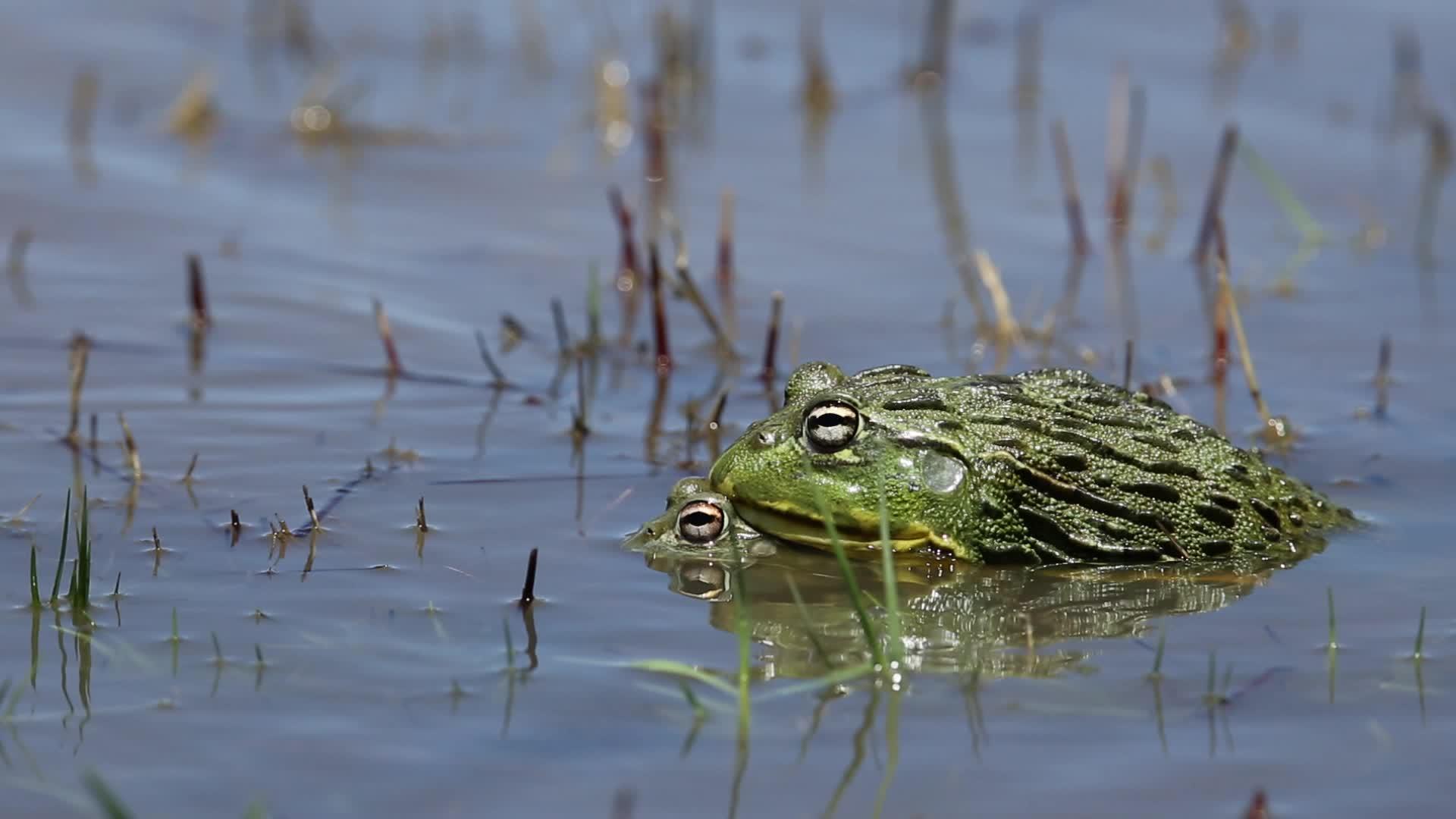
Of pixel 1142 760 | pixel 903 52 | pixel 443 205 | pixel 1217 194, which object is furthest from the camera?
pixel 903 52

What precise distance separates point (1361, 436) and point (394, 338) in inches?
173

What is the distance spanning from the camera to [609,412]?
801 cm

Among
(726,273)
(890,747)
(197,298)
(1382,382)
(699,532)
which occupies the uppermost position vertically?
(726,273)

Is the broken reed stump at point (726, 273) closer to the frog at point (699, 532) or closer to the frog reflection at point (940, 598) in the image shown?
the frog at point (699, 532)

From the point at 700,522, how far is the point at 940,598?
817mm

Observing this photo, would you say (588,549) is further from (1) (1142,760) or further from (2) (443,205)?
(2) (443,205)

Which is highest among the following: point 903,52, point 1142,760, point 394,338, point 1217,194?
point 903,52

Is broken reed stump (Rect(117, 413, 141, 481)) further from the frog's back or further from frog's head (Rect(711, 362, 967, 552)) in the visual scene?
the frog's back

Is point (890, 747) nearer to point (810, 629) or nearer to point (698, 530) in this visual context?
point (810, 629)

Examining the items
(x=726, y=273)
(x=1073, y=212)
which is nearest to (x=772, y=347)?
(x=726, y=273)

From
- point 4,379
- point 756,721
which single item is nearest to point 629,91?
point 4,379

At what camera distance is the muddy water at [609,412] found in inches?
176

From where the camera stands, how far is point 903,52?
572 inches

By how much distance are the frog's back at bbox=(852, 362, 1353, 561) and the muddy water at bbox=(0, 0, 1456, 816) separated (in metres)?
0.14
